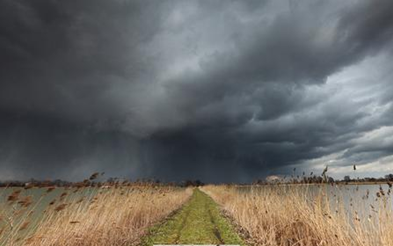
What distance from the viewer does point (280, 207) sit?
35.7ft

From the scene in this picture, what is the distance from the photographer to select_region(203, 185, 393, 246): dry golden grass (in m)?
6.26

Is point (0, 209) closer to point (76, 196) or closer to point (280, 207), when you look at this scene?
point (76, 196)

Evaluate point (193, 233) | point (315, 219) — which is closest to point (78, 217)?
point (193, 233)

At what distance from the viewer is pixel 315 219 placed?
8062mm

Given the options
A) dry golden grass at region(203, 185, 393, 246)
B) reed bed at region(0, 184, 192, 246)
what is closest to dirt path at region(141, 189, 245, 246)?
reed bed at region(0, 184, 192, 246)

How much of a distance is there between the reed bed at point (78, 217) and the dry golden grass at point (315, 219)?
4.91m

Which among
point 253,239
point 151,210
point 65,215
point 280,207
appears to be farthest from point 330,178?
point 151,210

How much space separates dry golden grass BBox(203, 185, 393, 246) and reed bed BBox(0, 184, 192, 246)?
4.91 metres

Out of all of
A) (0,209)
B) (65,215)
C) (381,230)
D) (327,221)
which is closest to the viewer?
(381,230)

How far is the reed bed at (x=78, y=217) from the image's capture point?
21.6 feet

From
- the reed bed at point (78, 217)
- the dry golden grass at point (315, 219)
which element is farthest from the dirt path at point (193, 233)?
the dry golden grass at point (315, 219)

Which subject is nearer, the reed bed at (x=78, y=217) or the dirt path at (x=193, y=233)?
the reed bed at (x=78, y=217)

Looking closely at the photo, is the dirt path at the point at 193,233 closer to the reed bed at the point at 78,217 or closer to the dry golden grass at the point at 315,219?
the reed bed at the point at 78,217

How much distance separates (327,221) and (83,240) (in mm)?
6636
